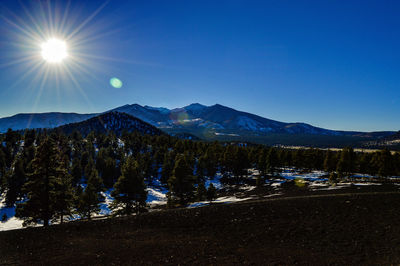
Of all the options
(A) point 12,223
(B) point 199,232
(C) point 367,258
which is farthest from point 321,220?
(A) point 12,223

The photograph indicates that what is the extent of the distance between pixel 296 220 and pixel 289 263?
6.92 m

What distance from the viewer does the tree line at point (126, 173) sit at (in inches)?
901

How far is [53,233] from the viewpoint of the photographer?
16.0 m

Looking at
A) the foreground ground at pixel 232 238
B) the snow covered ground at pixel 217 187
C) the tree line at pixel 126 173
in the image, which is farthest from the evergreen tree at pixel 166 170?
the foreground ground at pixel 232 238

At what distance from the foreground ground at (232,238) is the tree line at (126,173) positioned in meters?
7.72

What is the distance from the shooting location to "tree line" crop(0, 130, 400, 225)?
2289 cm

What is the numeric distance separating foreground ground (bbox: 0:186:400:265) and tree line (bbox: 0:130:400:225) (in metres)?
7.72

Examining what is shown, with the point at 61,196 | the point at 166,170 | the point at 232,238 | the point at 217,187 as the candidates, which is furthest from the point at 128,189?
the point at 166,170

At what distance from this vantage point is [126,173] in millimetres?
29891

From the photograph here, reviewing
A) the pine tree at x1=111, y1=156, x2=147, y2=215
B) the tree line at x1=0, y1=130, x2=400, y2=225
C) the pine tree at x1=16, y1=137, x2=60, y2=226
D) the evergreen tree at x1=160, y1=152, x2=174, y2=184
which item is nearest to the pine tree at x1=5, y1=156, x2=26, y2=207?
the tree line at x1=0, y1=130, x2=400, y2=225

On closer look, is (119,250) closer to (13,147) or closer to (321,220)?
(321,220)

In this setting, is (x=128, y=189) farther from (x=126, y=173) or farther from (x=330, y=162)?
(x=330, y=162)

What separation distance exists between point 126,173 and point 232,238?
69.1 ft

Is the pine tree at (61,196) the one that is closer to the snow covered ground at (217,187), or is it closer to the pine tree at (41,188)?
the pine tree at (41,188)
